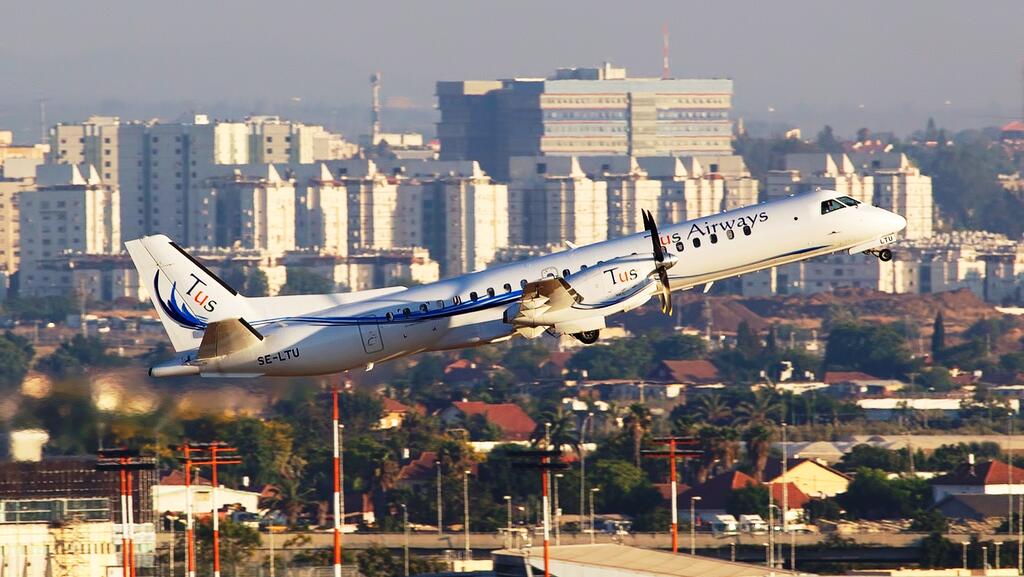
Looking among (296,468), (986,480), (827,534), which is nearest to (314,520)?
(296,468)

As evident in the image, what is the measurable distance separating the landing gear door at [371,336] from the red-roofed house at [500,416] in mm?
87933

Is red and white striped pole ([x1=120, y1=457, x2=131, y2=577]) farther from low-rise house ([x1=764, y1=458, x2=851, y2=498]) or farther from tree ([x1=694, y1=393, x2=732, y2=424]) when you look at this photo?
tree ([x1=694, y1=393, x2=732, y2=424])

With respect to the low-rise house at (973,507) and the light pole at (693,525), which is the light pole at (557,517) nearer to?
the light pole at (693,525)

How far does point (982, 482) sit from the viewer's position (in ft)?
424

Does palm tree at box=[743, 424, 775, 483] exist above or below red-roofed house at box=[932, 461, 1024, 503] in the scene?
above

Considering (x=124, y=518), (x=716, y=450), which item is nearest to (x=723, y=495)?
(x=716, y=450)

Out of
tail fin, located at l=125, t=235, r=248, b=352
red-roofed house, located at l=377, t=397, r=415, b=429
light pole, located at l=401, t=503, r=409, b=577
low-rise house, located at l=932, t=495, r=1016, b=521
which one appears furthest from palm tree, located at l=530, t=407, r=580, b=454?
tail fin, located at l=125, t=235, r=248, b=352

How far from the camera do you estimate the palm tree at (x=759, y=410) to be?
167 m

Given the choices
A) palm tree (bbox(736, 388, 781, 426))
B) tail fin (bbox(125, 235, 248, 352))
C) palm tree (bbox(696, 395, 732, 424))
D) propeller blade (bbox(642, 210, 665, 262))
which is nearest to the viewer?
propeller blade (bbox(642, 210, 665, 262))

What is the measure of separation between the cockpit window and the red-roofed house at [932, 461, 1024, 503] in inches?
2313

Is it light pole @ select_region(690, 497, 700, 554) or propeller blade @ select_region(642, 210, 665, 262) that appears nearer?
propeller blade @ select_region(642, 210, 665, 262)

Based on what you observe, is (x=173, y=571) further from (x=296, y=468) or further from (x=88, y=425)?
(x=296, y=468)

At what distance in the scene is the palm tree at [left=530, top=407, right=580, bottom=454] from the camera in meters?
146

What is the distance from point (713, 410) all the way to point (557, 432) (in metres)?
27.1
